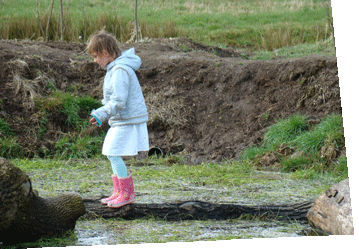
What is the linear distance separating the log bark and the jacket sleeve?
61.5 inches

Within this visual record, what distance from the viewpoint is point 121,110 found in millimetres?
3463

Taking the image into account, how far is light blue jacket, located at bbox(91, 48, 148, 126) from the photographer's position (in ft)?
11.1

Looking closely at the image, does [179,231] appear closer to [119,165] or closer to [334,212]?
[119,165]

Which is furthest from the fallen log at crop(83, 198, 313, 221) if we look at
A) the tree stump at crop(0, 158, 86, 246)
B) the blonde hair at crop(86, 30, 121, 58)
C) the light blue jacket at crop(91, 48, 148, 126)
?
the blonde hair at crop(86, 30, 121, 58)

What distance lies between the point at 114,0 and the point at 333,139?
5.66m

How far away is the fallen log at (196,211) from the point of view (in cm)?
345

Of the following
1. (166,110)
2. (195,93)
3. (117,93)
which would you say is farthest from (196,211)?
(195,93)

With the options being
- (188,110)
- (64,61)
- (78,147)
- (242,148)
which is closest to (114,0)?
(64,61)

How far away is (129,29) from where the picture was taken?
959 centimetres

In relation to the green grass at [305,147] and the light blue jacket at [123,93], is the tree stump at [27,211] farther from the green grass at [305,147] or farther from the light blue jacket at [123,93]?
the green grass at [305,147]

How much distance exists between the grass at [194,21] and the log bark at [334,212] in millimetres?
3919

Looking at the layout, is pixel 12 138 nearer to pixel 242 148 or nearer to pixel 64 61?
pixel 64 61

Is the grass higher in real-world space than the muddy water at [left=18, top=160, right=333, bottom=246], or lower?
higher

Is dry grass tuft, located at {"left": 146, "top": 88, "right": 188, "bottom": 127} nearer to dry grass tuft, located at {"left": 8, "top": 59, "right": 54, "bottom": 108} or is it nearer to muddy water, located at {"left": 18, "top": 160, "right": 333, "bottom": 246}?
muddy water, located at {"left": 18, "top": 160, "right": 333, "bottom": 246}
